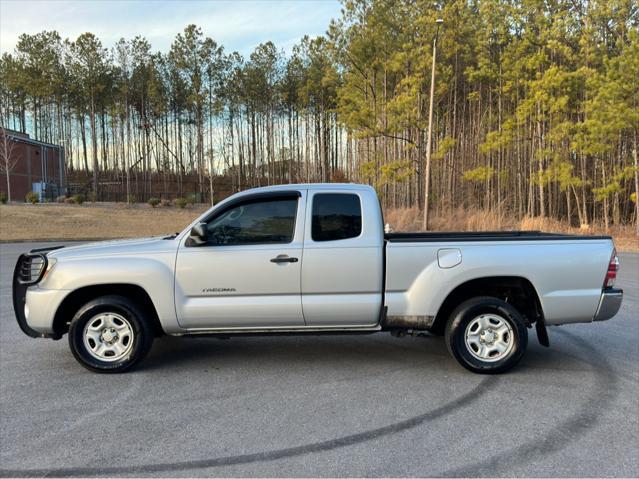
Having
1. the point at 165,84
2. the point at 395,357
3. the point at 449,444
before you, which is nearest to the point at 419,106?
the point at 395,357

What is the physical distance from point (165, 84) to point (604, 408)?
55289 millimetres

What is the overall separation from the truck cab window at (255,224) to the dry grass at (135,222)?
1848 centimetres

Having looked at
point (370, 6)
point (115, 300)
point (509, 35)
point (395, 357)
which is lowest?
point (395, 357)

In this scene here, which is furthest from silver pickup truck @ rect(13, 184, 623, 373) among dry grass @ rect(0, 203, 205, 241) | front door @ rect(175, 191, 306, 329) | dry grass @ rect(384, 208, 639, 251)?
dry grass @ rect(0, 203, 205, 241)

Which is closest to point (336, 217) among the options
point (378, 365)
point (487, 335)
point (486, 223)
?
point (378, 365)

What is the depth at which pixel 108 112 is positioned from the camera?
176 ft

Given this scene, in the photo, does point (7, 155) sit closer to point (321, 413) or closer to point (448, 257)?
point (448, 257)

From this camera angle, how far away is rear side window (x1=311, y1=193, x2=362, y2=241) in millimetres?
4773

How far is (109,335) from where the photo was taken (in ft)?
15.8

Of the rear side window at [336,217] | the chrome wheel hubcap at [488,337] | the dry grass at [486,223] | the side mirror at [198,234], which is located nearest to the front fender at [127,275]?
the side mirror at [198,234]

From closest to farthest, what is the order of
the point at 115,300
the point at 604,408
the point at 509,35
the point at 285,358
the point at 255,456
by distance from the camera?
the point at 255,456 → the point at 604,408 → the point at 115,300 → the point at 285,358 → the point at 509,35

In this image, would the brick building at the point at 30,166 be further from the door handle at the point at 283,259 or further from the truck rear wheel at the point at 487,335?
the truck rear wheel at the point at 487,335

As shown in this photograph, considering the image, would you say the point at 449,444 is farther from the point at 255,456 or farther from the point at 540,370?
the point at 540,370

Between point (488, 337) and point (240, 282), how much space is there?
7.93 feet
